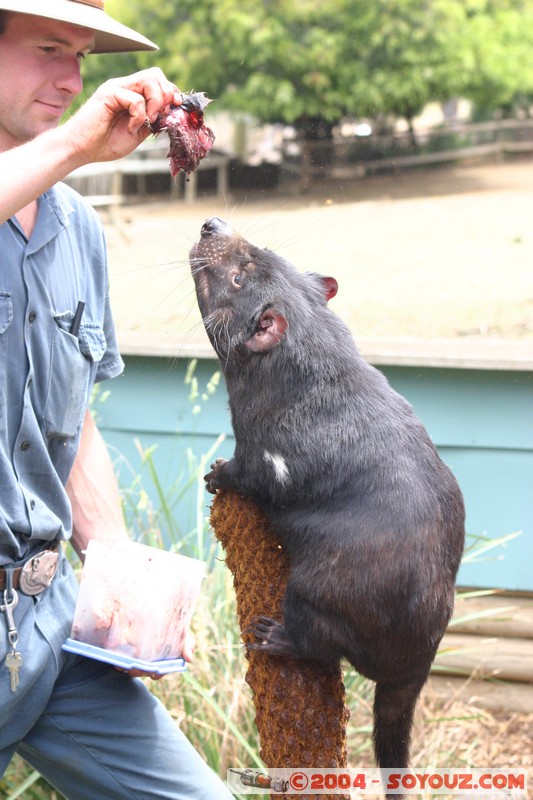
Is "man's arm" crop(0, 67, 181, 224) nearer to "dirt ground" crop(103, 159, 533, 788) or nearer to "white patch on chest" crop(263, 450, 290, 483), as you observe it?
"white patch on chest" crop(263, 450, 290, 483)

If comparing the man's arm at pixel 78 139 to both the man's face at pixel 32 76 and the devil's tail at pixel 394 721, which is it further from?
the devil's tail at pixel 394 721

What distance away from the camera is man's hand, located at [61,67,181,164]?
5.11ft

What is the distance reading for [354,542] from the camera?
174 centimetres

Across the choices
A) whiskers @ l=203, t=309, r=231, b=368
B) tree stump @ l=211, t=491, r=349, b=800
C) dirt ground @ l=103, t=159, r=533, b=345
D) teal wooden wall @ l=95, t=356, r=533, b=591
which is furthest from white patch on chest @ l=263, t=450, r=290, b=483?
dirt ground @ l=103, t=159, r=533, b=345

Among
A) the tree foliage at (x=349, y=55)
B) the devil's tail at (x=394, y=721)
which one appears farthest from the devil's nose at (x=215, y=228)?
the tree foliage at (x=349, y=55)

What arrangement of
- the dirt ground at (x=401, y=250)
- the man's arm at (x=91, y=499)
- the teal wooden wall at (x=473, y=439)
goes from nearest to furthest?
the man's arm at (x=91, y=499)
the teal wooden wall at (x=473, y=439)
the dirt ground at (x=401, y=250)

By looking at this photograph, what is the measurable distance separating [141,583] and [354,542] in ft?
1.37

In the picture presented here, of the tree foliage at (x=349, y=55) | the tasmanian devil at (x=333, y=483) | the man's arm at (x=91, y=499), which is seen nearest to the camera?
the tasmanian devil at (x=333, y=483)

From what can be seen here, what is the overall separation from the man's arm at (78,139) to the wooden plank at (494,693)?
118 inches

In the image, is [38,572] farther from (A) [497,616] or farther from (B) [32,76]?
(A) [497,616]

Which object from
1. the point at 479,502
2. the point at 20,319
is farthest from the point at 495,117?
the point at 20,319

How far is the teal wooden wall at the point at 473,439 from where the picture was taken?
3787mm

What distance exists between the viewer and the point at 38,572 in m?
1.89

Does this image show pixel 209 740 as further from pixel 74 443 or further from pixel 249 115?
pixel 249 115
